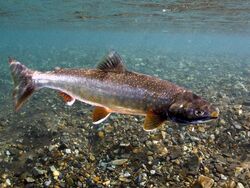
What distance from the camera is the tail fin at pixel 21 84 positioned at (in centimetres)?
482

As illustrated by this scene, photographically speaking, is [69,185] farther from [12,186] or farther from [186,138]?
[186,138]

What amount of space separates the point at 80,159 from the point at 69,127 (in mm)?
2432

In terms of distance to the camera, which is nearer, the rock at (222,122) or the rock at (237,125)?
the rock at (237,125)

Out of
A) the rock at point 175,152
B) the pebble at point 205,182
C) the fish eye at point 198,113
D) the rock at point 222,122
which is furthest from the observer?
the rock at point 222,122

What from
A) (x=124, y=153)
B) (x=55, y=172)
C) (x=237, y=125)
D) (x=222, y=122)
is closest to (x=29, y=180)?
(x=55, y=172)

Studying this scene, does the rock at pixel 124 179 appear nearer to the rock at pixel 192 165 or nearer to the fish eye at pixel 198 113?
the rock at pixel 192 165

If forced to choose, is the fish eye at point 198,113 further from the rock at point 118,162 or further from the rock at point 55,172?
the rock at point 55,172

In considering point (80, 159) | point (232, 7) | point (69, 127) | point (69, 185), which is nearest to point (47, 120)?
point (69, 127)

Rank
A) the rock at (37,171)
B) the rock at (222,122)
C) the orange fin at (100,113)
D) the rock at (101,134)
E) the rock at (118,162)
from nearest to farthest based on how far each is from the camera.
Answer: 1. the orange fin at (100,113)
2. the rock at (37,171)
3. the rock at (118,162)
4. the rock at (101,134)
5. the rock at (222,122)

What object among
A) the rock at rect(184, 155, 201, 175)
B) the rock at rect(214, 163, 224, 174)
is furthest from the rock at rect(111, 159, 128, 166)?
the rock at rect(214, 163, 224, 174)

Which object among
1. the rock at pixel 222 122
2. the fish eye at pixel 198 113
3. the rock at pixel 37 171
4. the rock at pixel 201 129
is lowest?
the rock at pixel 222 122

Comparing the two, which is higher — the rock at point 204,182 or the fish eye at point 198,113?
the fish eye at point 198,113

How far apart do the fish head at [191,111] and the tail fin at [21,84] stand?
2.14 metres

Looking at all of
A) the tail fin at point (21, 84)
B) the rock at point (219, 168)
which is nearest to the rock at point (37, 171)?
the tail fin at point (21, 84)
